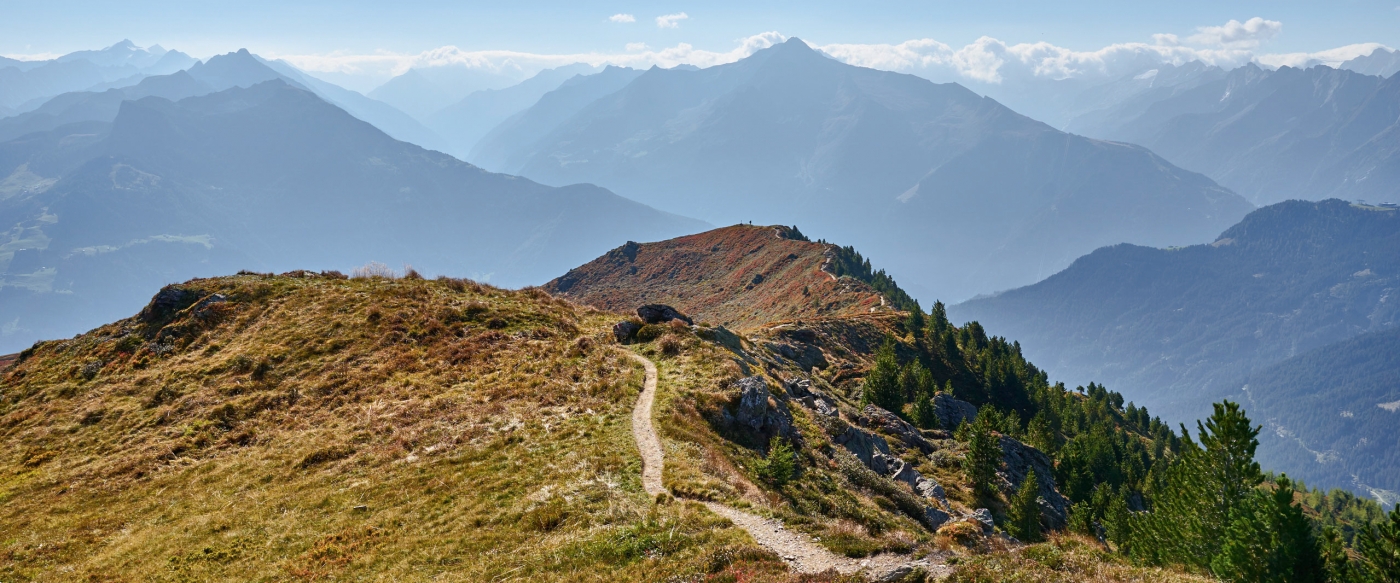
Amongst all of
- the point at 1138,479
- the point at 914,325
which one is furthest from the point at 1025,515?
the point at 914,325

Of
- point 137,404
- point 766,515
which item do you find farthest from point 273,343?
point 766,515

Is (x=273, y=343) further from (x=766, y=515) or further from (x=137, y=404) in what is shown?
(x=766, y=515)

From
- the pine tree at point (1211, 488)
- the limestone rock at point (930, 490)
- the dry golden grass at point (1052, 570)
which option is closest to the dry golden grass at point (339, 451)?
the dry golden grass at point (1052, 570)

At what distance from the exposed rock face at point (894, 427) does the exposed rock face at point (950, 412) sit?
12.7m

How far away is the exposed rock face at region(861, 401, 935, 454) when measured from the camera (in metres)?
52.3

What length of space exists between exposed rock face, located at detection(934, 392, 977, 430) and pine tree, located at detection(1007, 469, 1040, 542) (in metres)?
20.2

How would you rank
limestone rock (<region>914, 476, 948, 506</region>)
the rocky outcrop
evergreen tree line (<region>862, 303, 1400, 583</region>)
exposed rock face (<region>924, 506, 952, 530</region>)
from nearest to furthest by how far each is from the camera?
1. evergreen tree line (<region>862, 303, 1400, 583</region>)
2. exposed rock face (<region>924, 506, 952, 530</region>)
3. limestone rock (<region>914, 476, 948, 506</region>)
4. the rocky outcrop

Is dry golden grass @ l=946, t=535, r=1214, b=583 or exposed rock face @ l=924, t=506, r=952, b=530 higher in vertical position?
dry golden grass @ l=946, t=535, r=1214, b=583

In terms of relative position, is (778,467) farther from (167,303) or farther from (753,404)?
(167,303)

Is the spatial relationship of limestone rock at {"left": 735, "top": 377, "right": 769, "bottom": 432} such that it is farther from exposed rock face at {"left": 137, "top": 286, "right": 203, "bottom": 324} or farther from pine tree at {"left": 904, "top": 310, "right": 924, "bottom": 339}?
pine tree at {"left": 904, "top": 310, "right": 924, "bottom": 339}

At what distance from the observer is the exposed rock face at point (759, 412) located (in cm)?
3269

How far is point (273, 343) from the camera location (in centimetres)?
4175

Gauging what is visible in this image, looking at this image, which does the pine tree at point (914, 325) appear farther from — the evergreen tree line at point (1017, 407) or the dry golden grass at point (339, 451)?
the dry golden grass at point (339, 451)

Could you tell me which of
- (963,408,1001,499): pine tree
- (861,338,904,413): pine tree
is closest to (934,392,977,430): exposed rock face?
(861,338,904,413): pine tree
